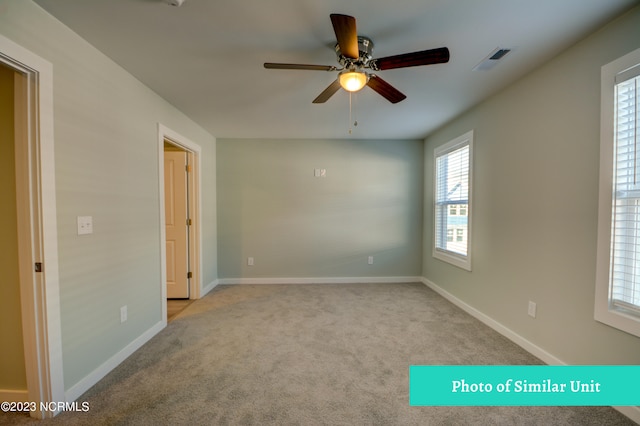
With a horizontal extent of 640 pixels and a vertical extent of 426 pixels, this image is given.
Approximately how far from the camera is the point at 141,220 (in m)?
2.34

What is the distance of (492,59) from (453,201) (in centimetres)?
188

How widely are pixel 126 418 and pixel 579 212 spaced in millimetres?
3221

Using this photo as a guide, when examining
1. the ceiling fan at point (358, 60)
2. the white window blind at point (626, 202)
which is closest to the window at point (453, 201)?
the white window blind at point (626, 202)

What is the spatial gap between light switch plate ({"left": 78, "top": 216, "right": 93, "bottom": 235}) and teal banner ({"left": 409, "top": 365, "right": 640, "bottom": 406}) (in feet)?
8.06

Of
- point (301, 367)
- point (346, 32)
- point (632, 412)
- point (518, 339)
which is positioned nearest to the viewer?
point (346, 32)

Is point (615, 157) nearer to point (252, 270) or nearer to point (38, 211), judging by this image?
point (38, 211)

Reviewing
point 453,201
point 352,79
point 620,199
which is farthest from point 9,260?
point 453,201

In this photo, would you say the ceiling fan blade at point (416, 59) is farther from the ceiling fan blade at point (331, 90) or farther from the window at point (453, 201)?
the window at point (453, 201)

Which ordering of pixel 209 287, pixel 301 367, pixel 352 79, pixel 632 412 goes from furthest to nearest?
pixel 209 287 < pixel 301 367 < pixel 352 79 < pixel 632 412

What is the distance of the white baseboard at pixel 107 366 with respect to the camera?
5.43 ft

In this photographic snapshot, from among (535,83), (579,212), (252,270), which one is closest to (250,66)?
(535,83)

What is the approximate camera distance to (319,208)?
425cm

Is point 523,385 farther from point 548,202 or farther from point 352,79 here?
point 352,79

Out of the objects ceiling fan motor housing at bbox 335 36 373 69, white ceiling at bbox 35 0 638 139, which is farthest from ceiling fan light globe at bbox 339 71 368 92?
white ceiling at bbox 35 0 638 139
